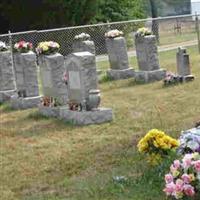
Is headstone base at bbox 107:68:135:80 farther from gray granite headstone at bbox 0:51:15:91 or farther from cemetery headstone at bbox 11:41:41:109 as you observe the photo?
cemetery headstone at bbox 11:41:41:109

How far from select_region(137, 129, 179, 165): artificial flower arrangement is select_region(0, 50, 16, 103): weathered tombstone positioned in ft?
30.5

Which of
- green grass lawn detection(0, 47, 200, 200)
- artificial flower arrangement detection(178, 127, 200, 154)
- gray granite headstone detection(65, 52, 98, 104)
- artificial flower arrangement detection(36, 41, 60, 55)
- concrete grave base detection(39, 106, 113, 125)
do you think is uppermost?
artificial flower arrangement detection(36, 41, 60, 55)

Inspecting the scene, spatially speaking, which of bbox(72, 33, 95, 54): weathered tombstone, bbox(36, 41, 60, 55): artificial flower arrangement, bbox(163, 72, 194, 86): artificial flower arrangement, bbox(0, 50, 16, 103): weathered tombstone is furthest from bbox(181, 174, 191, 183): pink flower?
bbox(72, 33, 95, 54): weathered tombstone

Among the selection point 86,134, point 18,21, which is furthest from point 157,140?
point 18,21

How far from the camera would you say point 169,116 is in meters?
11.2

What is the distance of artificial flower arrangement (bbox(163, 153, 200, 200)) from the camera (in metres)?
5.69

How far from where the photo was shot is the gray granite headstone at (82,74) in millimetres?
11547

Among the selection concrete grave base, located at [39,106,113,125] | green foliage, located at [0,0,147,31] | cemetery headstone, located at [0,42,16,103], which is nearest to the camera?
concrete grave base, located at [39,106,113,125]

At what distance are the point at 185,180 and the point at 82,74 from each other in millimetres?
6037

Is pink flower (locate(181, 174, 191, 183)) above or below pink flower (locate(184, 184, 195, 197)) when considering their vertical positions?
above

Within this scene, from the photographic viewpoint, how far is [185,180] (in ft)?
18.8

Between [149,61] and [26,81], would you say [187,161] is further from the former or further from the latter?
[149,61]

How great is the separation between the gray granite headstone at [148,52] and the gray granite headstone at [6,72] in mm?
3556

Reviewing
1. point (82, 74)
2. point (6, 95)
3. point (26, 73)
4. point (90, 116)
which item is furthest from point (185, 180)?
point (6, 95)
